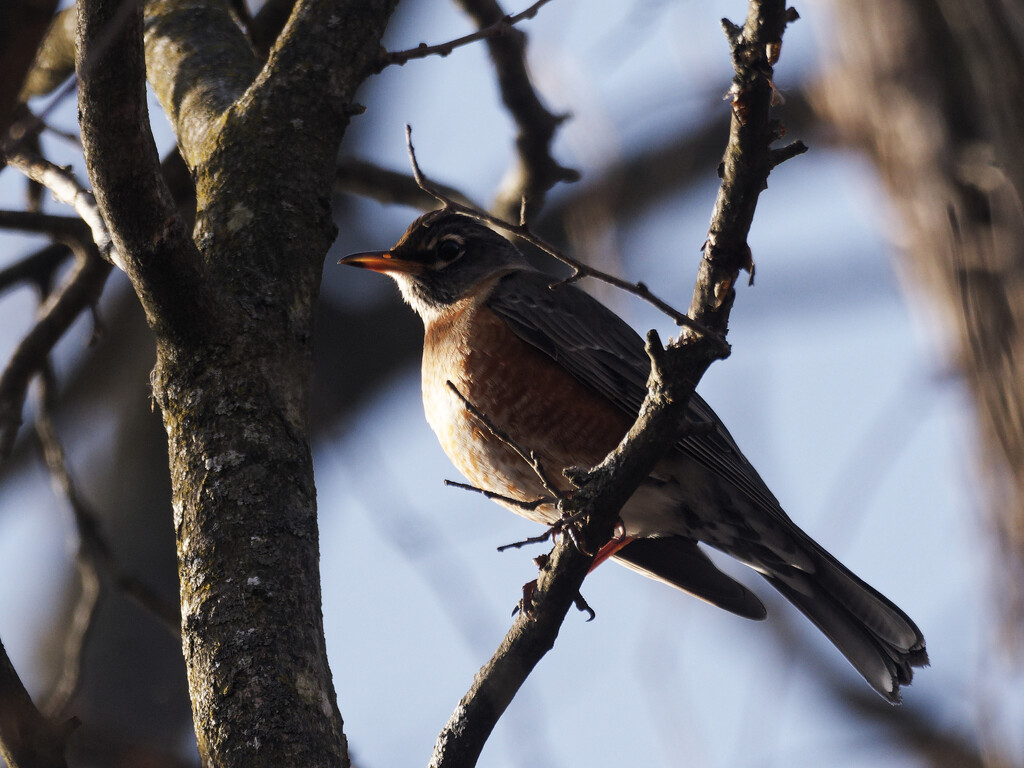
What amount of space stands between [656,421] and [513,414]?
63.9 inches

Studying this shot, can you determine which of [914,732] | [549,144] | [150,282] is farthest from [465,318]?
[914,732]

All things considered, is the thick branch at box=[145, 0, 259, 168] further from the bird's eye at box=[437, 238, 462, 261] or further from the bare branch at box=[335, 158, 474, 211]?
the bird's eye at box=[437, 238, 462, 261]

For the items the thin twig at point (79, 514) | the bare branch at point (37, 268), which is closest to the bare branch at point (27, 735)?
the thin twig at point (79, 514)

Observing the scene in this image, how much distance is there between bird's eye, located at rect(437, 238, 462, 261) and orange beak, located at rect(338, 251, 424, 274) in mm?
136

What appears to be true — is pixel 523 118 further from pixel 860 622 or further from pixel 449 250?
pixel 860 622

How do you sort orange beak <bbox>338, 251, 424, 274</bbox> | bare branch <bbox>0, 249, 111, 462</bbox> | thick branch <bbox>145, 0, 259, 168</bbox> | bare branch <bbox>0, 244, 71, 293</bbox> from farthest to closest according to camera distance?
orange beak <bbox>338, 251, 424, 274</bbox>, bare branch <bbox>0, 244, 71, 293</bbox>, bare branch <bbox>0, 249, 111, 462</bbox>, thick branch <bbox>145, 0, 259, 168</bbox>

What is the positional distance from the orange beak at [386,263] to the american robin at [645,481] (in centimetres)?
78

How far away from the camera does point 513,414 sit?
14.6ft

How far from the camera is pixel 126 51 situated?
2.59m

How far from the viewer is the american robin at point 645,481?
441cm

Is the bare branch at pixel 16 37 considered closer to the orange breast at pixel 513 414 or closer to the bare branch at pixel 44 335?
the bare branch at pixel 44 335

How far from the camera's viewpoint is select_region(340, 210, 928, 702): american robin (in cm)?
441

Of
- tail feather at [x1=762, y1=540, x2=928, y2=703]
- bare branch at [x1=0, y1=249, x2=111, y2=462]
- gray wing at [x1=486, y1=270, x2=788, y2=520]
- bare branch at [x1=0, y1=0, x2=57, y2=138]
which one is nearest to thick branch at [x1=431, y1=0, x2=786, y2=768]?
gray wing at [x1=486, y1=270, x2=788, y2=520]

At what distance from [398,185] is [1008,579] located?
11.6 ft
